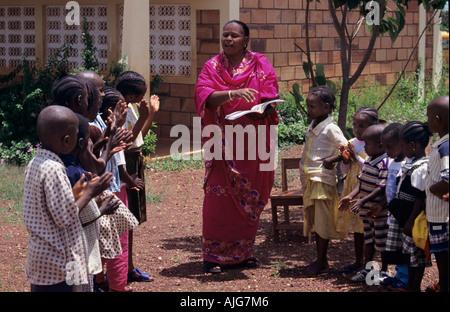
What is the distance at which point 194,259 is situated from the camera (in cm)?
616

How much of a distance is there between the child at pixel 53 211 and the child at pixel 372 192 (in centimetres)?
218

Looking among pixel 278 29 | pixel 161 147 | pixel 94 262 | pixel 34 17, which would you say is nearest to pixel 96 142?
pixel 94 262

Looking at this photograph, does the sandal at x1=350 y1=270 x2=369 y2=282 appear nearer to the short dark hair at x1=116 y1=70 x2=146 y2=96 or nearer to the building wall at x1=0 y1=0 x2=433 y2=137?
the short dark hair at x1=116 y1=70 x2=146 y2=96

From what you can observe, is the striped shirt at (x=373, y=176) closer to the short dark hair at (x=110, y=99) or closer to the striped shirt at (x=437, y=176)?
the striped shirt at (x=437, y=176)

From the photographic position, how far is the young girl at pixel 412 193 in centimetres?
456

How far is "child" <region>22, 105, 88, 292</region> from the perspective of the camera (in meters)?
3.66

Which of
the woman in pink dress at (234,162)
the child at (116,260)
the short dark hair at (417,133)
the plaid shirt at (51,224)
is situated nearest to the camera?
the plaid shirt at (51,224)

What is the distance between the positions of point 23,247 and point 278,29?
6.65 m

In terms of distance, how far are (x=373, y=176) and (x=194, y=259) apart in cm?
180

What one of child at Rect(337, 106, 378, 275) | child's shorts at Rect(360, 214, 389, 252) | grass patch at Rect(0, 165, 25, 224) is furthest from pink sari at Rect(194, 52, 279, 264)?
grass patch at Rect(0, 165, 25, 224)

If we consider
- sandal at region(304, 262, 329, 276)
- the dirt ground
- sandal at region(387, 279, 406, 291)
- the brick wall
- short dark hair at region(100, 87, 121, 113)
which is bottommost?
the dirt ground

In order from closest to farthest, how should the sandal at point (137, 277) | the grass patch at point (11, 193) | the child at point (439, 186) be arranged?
1. the child at point (439, 186)
2. the sandal at point (137, 277)
3. the grass patch at point (11, 193)

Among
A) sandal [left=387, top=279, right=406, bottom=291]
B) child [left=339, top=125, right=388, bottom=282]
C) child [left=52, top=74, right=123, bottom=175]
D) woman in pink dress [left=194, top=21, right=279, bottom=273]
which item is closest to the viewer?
child [left=52, top=74, right=123, bottom=175]

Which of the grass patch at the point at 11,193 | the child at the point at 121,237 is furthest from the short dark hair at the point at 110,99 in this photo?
the grass patch at the point at 11,193
